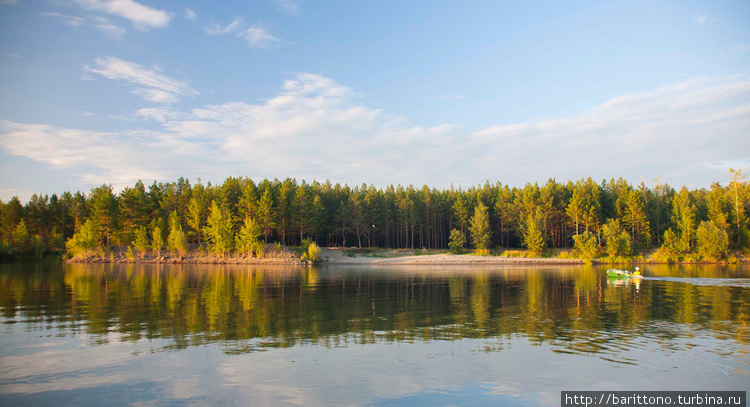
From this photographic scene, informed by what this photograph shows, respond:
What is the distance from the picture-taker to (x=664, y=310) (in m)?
22.1

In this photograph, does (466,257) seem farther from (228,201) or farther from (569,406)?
(569,406)

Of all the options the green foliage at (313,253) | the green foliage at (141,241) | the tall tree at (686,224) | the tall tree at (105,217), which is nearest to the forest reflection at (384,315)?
the green foliage at (313,253)

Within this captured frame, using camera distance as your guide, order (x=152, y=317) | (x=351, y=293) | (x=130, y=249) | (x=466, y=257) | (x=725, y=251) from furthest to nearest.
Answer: (x=130, y=249)
(x=466, y=257)
(x=725, y=251)
(x=351, y=293)
(x=152, y=317)

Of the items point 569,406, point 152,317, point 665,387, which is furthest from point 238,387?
point 152,317

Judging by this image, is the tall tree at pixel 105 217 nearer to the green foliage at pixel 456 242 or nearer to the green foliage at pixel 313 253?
the green foliage at pixel 313 253

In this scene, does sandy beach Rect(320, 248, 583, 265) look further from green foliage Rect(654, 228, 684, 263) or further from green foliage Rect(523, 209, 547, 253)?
green foliage Rect(654, 228, 684, 263)

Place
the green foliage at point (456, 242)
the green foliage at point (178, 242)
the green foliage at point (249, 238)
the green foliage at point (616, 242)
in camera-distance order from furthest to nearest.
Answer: the green foliage at point (456, 242), the green foliage at point (178, 242), the green foliage at point (249, 238), the green foliage at point (616, 242)

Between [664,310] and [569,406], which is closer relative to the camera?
[569,406]

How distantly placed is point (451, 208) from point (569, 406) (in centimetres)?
10091

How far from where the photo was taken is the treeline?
83000 mm

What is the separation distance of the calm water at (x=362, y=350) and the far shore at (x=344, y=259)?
187ft

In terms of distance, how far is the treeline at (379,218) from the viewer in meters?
83.0

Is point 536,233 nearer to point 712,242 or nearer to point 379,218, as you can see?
point 712,242

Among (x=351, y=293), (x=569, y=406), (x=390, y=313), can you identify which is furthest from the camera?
(x=351, y=293)
